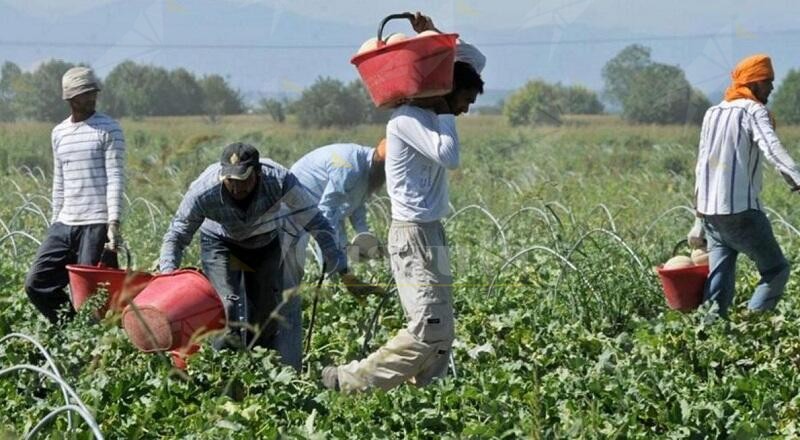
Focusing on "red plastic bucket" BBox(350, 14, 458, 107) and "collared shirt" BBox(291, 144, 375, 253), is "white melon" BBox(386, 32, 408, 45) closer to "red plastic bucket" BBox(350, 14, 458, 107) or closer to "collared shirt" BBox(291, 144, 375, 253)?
"red plastic bucket" BBox(350, 14, 458, 107)

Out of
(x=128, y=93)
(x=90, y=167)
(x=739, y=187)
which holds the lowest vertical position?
(x=128, y=93)

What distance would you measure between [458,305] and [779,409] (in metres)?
2.90

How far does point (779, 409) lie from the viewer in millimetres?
4918

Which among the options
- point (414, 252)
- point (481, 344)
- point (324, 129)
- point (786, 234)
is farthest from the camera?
point (324, 129)

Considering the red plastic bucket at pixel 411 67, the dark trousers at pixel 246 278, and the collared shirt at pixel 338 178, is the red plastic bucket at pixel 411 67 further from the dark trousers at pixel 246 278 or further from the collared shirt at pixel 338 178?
the collared shirt at pixel 338 178

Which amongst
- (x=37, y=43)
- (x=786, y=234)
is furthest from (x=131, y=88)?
(x=786, y=234)

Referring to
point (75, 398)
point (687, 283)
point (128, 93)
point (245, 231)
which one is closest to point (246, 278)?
point (245, 231)

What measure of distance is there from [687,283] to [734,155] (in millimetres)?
612

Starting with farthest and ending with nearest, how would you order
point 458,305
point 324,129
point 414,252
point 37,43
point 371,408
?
point 324,129 < point 37,43 < point 458,305 < point 414,252 < point 371,408

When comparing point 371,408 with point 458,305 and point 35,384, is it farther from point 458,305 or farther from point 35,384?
point 458,305

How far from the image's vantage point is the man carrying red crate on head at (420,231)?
17.1 feet

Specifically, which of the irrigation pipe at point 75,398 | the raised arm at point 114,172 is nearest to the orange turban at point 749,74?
the raised arm at point 114,172

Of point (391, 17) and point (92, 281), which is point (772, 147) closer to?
point (391, 17)

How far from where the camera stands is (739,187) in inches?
260
